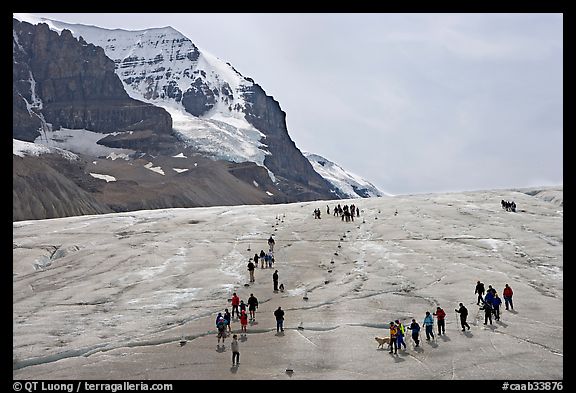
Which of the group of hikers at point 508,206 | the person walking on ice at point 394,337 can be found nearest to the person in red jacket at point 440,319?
the person walking on ice at point 394,337

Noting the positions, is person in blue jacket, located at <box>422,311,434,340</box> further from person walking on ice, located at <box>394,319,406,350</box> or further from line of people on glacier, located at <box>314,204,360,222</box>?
line of people on glacier, located at <box>314,204,360,222</box>

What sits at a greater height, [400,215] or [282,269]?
[400,215]

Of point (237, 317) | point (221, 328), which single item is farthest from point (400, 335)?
point (237, 317)

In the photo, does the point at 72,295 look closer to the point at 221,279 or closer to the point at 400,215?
the point at 221,279

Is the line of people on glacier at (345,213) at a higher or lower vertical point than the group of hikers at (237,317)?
higher

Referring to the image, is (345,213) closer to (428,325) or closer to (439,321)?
(439,321)

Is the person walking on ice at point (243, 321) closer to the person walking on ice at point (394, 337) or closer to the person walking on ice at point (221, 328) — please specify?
the person walking on ice at point (221, 328)

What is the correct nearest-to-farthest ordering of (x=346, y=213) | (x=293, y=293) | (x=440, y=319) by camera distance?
(x=440, y=319)
(x=293, y=293)
(x=346, y=213)
